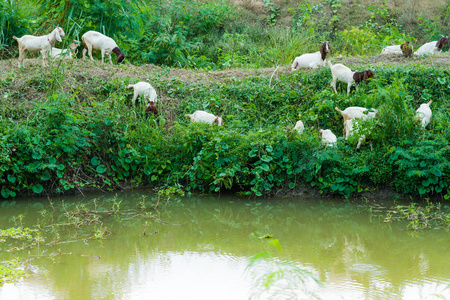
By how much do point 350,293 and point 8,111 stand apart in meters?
5.89

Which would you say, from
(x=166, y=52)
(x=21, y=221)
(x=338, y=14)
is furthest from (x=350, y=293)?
(x=338, y=14)

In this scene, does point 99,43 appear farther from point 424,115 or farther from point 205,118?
point 424,115

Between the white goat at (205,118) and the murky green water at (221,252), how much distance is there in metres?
1.31

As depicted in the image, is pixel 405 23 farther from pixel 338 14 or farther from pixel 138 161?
pixel 138 161

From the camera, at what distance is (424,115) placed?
24.7 ft

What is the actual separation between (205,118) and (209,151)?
30.8 inches

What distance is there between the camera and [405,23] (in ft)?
49.6

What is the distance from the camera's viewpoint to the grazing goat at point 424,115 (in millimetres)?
7374

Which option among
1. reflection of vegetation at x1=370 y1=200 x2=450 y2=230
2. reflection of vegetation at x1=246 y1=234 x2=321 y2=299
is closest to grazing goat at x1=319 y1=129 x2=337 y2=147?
reflection of vegetation at x1=370 y1=200 x2=450 y2=230

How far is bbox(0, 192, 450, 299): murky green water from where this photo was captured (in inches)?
160

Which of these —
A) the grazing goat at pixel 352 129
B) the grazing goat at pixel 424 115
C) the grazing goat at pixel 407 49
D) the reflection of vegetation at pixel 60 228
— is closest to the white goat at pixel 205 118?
the reflection of vegetation at pixel 60 228

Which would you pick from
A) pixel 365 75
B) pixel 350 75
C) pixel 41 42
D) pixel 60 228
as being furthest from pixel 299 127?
pixel 41 42

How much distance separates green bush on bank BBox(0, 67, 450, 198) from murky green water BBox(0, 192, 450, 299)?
1.22 feet

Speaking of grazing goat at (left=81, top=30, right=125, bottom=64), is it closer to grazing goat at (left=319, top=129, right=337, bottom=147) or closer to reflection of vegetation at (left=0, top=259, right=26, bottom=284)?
grazing goat at (left=319, top=129, right=337, bottom=147)
